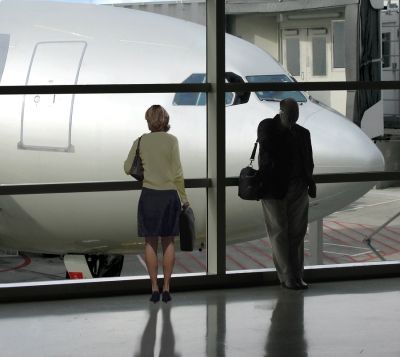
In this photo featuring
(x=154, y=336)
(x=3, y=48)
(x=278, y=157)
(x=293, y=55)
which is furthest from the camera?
(x=293, y=55)

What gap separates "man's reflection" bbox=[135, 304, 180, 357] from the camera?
537 cm

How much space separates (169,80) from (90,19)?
1020mm

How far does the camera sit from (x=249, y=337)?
5699mm

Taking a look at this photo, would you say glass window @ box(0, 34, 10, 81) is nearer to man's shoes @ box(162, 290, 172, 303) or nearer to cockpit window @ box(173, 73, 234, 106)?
cockpit window @ box(173, 73, 234, 106)

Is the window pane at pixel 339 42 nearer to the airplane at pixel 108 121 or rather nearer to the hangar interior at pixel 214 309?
the airplane at pixel 108 121

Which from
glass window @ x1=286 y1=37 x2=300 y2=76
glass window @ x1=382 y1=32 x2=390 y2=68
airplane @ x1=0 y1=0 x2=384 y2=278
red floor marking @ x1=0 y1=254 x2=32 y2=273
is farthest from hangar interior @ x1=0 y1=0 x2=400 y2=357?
glass window @ x1=382 y1=32 x2=390 y2=68

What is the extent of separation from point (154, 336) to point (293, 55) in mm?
4408

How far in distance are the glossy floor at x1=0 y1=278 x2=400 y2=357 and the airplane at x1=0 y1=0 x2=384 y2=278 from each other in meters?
1.48

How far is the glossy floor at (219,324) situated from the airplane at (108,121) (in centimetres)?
148

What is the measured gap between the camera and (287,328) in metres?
5.91

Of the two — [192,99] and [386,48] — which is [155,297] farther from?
[386,48]

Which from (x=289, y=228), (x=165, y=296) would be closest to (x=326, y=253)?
(x=289, y=228)

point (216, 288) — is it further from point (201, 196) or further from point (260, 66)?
point (260, 66)

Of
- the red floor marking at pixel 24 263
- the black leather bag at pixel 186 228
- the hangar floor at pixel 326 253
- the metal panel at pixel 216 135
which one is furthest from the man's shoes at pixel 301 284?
the red floor marking at pixel 24 263
